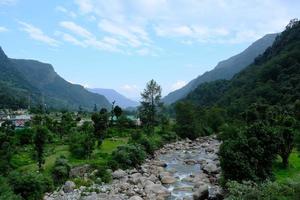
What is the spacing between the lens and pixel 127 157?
5847 cm

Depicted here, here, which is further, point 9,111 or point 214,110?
point 9,111

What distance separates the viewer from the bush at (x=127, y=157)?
185ft

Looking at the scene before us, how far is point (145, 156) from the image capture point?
64875mm

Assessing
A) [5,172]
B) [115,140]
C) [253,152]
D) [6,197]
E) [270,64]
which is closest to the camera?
[6,197]

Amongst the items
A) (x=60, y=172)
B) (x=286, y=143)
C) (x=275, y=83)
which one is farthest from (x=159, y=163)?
(x=275, y=83)

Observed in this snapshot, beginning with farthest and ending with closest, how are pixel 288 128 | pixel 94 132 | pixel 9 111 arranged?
pixel 9 111 < pixel 94 132 < pixel 288 128

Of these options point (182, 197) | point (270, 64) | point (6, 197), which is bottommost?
point (182, 197)

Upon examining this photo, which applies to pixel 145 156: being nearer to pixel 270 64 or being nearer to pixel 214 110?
pixel 214 110

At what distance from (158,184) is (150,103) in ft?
205

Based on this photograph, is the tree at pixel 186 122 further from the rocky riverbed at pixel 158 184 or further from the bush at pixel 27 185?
the bush at pixel 27 185

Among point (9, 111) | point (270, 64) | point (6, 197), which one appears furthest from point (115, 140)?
point (9, 111)

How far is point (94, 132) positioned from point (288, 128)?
3567 centimetres

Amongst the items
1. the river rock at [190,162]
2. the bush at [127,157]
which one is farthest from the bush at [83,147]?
the river rock at [190,162]

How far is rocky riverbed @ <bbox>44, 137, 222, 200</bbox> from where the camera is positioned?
4078 cm
